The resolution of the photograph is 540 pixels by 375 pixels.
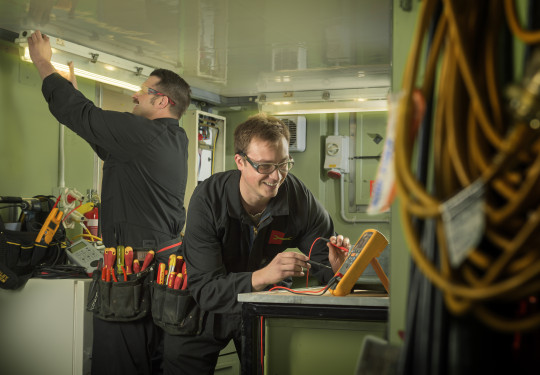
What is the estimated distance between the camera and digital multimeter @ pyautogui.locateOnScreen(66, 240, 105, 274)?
360 cm

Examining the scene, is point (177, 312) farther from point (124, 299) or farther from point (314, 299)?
point (314, 299)

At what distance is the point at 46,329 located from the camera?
11.0 ft

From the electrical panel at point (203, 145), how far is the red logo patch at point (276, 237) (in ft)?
8.74

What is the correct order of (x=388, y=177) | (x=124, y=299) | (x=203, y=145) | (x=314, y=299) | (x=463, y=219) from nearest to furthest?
(x=463, y=219)
(x=388, y=177)
(x=314, y=299)
(x=124, y=299)
(x=203, y=145)

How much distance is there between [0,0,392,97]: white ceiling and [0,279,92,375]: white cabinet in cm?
154

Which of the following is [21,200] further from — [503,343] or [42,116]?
[503,343]

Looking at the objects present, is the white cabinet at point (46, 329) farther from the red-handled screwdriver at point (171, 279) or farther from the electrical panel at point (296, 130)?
the electrical panel at point (296, 130)

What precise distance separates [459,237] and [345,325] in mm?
1270

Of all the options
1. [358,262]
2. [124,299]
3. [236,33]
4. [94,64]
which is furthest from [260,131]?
[94,64]

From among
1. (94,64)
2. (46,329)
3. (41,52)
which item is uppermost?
(94,64)

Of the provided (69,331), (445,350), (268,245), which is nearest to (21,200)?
(69,331)

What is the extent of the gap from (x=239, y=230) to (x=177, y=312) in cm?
47

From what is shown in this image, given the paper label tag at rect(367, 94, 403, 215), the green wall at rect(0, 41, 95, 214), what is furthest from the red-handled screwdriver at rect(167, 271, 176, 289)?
the paper label tag at rect(367, 94, 403, 215)

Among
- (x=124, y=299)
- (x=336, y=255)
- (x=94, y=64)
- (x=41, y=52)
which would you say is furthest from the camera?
(x=94, y=64)
